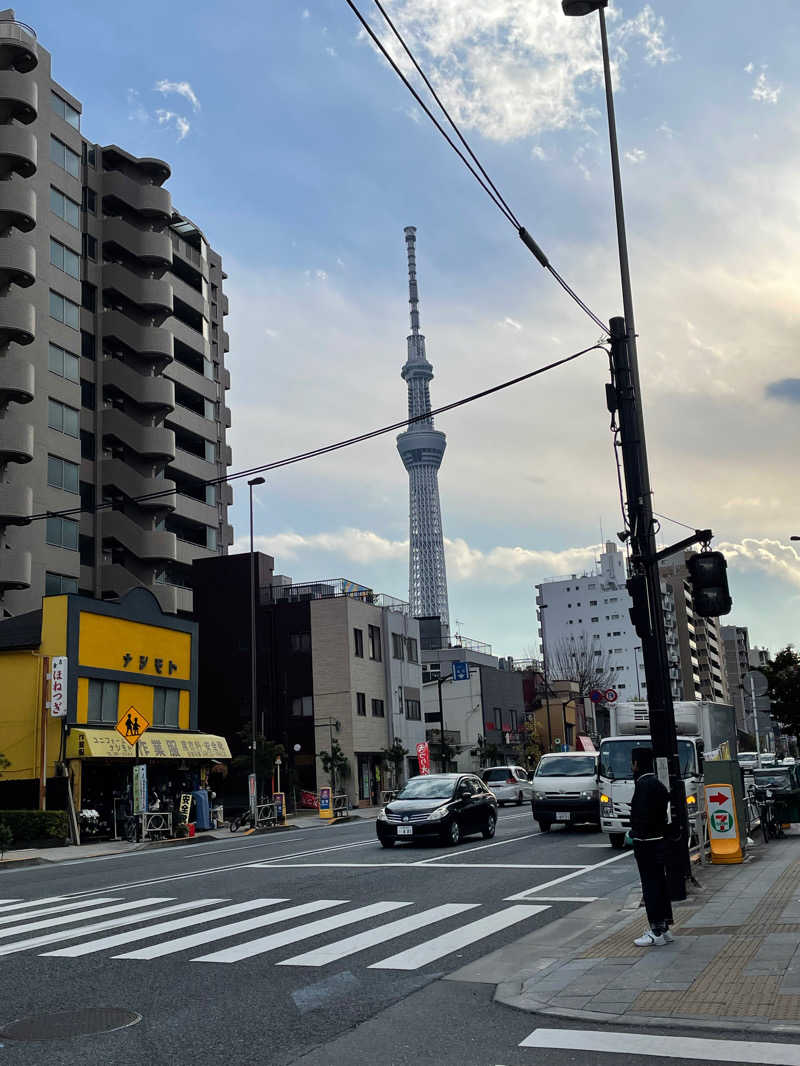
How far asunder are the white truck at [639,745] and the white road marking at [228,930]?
7710 mm

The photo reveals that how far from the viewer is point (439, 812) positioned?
2230 centimetres

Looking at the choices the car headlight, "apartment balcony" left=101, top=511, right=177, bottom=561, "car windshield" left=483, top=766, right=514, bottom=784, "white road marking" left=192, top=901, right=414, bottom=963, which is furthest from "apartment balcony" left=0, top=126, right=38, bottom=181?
"white road marking" left=192, top=901, right=414, bottom=963

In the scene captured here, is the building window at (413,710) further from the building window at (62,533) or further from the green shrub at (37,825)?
the green shrub at (37,825)

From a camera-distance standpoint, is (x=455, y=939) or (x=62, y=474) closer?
(x=455, y=939)

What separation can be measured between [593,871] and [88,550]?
42670mm

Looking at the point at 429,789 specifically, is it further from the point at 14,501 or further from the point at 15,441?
the point at 15,441

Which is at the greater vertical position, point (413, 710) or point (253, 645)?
point (253, 645)

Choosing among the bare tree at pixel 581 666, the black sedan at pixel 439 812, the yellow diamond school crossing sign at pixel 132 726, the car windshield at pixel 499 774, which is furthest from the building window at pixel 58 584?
the bare tree at pixel 581 666

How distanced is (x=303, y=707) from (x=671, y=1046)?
5472cm

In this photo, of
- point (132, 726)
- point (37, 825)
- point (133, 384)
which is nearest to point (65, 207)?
point (133, 384)

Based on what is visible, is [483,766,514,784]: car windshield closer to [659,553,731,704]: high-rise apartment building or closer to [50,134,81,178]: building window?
[50,134,81,178]: building window

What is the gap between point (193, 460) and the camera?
64000 mm

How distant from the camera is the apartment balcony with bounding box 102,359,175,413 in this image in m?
57.0

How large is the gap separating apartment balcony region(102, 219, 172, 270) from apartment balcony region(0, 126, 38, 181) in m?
9.18
